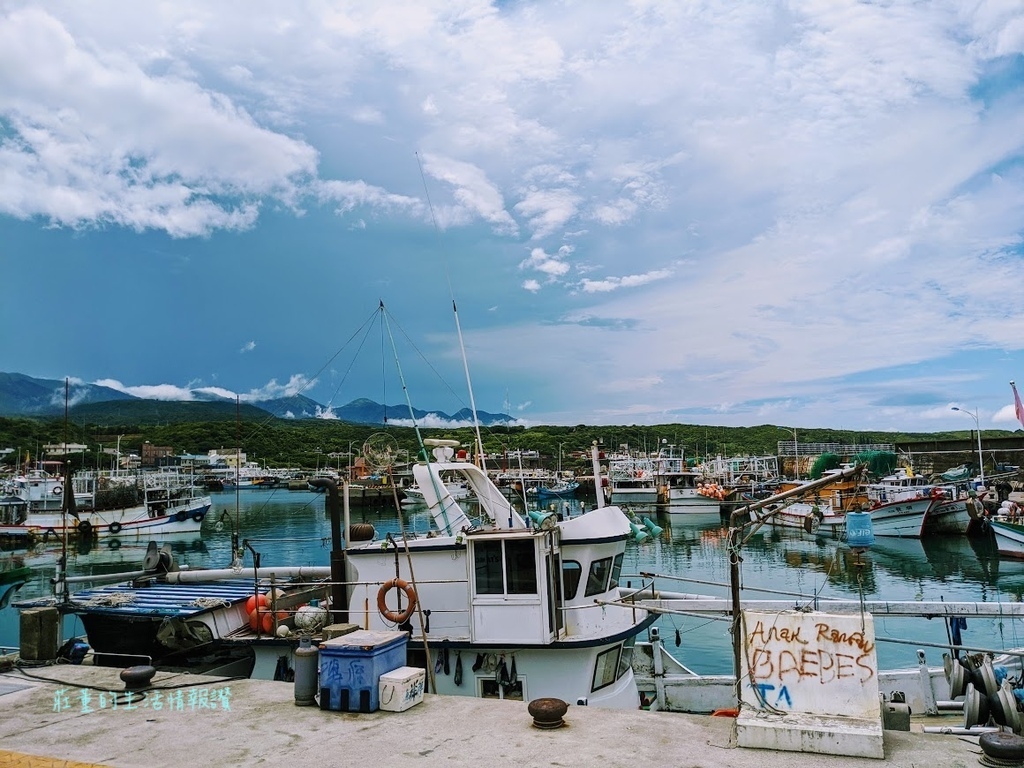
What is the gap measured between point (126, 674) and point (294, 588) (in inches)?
286

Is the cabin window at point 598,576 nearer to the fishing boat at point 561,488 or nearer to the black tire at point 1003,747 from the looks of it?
the black tire at point 1003,747


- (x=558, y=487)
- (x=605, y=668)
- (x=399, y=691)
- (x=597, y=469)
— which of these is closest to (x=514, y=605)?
(x=605, y=668)

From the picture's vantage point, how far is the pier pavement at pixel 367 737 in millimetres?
6223

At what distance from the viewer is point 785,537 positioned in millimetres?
54469

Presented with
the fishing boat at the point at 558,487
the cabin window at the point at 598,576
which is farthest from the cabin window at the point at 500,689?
the fishing boat at the point at 558,487

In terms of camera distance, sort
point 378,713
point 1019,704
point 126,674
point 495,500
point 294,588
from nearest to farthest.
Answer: point 378,713 → point 126,674 → point 1019,704 → point 495,500 → point 294,588

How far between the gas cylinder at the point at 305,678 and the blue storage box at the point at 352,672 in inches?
8.5

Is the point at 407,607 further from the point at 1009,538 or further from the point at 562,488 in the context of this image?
the point at 562,488

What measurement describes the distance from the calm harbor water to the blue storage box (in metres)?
10.5

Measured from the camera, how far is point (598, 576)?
1231cm

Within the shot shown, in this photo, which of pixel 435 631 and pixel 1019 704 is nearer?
pixel 1019 704

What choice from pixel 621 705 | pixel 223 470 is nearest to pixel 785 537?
pixel 621 705

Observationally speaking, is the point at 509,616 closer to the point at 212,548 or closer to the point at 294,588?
the point at 294,588

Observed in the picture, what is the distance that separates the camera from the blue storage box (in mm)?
7703
